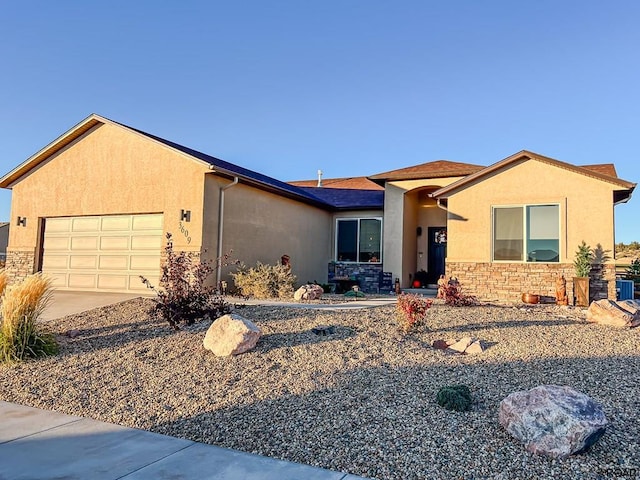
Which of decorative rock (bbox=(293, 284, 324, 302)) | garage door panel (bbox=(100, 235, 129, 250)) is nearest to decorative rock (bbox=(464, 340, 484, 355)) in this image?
decorative rock (bbox=(293, 284, 324, 302))

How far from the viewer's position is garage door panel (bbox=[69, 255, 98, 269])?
14086 millimetres

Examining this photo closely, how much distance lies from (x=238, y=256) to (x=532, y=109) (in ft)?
34.0

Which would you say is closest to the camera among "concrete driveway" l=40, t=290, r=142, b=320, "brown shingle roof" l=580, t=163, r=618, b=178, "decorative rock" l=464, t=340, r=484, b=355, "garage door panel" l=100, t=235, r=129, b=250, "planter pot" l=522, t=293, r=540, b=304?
"decorative rock" l=464, t=340, r=484, b=355

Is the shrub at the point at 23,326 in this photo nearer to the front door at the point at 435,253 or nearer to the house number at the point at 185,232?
the house number at the point at 185,232

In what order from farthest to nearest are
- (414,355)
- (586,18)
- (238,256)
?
(238,256) < (586,18) < (414,355)

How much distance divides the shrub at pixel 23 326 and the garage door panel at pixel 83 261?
6986 mm

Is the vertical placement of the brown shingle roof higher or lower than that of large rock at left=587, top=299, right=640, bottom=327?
higher

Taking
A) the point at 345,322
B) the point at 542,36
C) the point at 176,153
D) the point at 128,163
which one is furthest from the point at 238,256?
the point at 542,36

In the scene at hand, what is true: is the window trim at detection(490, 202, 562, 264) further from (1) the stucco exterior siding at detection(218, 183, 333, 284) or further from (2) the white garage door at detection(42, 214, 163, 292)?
(2) the white garage door at detection(42, 214, 163, 292)

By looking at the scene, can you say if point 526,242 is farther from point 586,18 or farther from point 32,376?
point 32,376

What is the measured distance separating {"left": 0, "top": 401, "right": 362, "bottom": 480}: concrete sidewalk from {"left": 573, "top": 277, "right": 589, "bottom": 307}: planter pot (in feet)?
34.0

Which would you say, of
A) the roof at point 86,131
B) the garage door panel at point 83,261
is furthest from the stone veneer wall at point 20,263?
the roof at point 86,131

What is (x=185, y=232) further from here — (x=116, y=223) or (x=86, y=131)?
(x=86, y=131)

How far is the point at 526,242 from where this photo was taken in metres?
12.6
